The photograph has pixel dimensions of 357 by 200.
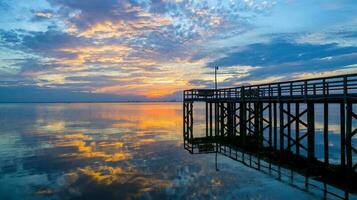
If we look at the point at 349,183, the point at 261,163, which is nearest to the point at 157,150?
the point at 261,163

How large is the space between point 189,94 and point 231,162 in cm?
1759

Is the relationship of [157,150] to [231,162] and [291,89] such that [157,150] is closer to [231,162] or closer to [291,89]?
[231,162]

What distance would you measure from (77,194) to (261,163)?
10.9 m

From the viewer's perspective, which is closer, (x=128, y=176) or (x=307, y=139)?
(x=128, y=176)

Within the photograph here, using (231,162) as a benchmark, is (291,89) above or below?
above

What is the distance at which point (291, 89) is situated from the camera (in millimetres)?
20828

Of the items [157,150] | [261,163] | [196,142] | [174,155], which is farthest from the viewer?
[196,142]

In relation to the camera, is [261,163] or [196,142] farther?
[196,142]

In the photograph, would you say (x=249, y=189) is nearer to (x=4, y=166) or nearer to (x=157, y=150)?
(x=157, y=150)

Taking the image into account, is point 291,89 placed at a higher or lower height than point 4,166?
higher

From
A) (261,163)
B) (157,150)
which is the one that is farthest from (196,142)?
(261,163)

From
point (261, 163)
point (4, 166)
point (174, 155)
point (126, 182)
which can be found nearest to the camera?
point (126, 182)

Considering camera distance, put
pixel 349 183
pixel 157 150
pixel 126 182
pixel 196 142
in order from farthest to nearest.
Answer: pixel 196 142 < pixel 157 150 < pixel 126 182 < pixel 349 183

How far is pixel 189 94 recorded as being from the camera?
124 ft
